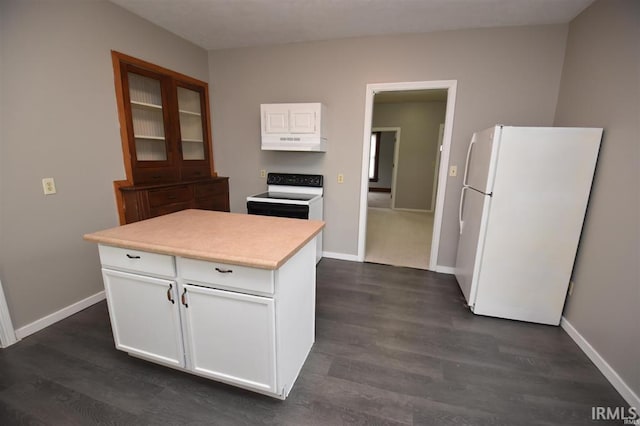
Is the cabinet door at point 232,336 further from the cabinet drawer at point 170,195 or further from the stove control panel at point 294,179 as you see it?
the stove control panel at point 294,179

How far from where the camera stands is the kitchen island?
132 centimetres

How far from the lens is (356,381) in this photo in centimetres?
165

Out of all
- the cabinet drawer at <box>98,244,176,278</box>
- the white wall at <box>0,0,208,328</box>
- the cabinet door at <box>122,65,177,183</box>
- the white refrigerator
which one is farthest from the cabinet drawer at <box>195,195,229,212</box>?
the white refrigerator

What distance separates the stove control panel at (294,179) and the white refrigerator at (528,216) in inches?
70.6

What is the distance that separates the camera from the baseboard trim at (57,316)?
1.99m

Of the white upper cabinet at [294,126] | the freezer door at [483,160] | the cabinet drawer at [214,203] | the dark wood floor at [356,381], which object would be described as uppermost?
the white upper cabinet at [294,126]

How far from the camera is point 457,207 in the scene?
308 cm

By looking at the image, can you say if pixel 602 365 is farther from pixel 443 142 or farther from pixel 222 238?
pixel 222 238

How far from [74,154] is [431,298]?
3.40 m

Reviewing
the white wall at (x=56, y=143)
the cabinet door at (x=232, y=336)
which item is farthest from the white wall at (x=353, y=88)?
the cabinet door at (x=232, y=336)

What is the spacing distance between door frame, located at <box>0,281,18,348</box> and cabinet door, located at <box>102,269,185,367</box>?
2.92ft

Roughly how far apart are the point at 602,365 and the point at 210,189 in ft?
13.0

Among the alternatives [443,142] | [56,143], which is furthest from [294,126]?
[56,143]

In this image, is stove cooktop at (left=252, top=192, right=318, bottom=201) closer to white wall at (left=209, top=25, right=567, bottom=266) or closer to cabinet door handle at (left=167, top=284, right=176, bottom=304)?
white wall at (left=209, top=25, right=567, bottom=266)
